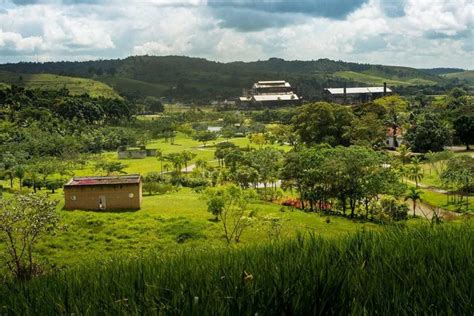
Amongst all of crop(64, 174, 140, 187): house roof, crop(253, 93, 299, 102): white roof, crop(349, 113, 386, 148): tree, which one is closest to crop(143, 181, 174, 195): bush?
crop(64, 174, 140, 187): house roof

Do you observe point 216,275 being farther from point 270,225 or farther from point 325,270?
point 270,225

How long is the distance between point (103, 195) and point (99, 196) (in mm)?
277

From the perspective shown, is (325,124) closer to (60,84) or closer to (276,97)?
(276,97)

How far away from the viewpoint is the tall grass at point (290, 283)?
113 inches

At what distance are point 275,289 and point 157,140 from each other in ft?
301

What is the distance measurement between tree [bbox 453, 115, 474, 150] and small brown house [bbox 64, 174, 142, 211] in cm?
4147

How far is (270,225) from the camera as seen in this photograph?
24.8m

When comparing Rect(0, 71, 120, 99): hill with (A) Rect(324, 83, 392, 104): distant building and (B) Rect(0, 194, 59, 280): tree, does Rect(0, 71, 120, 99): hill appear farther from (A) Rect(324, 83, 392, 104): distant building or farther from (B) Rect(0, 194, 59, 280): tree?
(B) Rect(0, 194, 59, 280): tree

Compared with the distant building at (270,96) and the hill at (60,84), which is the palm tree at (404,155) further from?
the distant building at (270,96)

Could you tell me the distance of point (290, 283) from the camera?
3.21m

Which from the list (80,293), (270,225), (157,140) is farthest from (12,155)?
(80,293)

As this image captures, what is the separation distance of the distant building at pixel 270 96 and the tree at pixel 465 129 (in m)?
87.4

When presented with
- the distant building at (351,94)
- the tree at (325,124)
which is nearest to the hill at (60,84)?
the distant building at (351,94)

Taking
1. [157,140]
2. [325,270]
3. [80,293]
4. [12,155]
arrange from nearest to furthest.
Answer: [325,270] < [80,293] < [12,155] < [157,140]
